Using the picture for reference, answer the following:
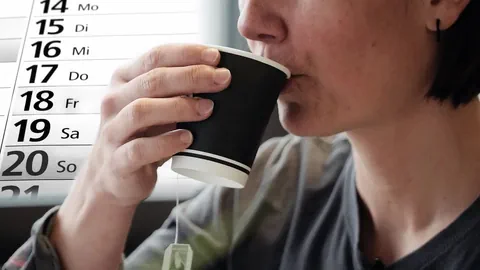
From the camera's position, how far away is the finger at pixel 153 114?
618 mm

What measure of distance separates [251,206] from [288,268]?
0.51 ft

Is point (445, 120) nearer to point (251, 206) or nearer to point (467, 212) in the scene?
point (467, 212)

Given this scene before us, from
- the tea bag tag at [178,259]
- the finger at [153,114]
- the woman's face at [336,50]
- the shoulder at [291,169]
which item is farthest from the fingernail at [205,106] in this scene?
the shoulder at [291,169]

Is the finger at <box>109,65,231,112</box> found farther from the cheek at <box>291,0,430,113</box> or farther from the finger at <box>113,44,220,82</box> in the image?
the cheek at <box>291,0,430,113</box>

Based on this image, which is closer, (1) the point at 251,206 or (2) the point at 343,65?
(2) the point at 343,65

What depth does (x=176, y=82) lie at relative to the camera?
63cm

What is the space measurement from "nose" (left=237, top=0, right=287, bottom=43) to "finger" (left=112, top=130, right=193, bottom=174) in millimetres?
165

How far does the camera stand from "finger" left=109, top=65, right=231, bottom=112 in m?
0.60

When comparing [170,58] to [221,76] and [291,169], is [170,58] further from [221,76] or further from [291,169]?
[291,169]

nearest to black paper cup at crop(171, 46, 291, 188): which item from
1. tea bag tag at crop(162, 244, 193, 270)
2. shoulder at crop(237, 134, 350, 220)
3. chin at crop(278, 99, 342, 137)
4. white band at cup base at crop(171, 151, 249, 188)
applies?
white band at cup base at crop(171, 151, 249, 188)

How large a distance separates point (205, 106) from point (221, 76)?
0.13 feet

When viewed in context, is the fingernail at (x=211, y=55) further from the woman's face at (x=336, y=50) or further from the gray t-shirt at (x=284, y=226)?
the gray t-shirt at (x=284, y=226)

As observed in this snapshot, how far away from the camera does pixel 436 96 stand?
804mm

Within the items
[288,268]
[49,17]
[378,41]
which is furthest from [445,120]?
[49,17]
